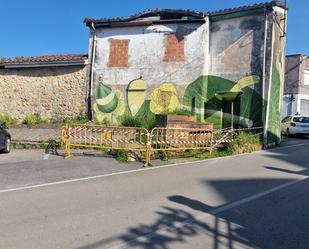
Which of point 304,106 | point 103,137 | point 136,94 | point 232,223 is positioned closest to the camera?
point 232,223

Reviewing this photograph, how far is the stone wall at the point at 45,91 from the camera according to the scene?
21.1m

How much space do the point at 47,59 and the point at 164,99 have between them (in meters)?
6.95

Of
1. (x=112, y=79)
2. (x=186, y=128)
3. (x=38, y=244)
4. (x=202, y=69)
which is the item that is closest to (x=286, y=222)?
(x=38, y=244)

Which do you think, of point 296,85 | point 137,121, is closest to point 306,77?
point 296,85

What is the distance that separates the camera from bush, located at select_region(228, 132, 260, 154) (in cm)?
1527

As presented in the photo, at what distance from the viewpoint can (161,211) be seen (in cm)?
675

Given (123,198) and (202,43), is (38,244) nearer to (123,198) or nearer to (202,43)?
(123,198)

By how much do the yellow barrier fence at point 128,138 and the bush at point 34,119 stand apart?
7496 millimetres

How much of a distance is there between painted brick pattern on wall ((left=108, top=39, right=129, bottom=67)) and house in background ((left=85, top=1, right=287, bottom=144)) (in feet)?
0.17

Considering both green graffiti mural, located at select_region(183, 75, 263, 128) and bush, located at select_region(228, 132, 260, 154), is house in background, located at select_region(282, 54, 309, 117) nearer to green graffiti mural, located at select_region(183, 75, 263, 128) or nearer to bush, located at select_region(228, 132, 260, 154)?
green graffiti mural, located at select_region(183, 75, 263, 128)

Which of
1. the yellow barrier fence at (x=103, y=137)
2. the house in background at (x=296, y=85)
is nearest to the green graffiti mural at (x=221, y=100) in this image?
the yellow barrier fence at (x=103, y=137)

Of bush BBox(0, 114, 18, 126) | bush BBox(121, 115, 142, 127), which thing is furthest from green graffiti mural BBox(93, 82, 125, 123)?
bush BBox(0, 114, 18, 126)

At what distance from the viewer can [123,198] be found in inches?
305

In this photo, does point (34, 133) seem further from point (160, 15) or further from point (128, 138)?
point (160, 15)
